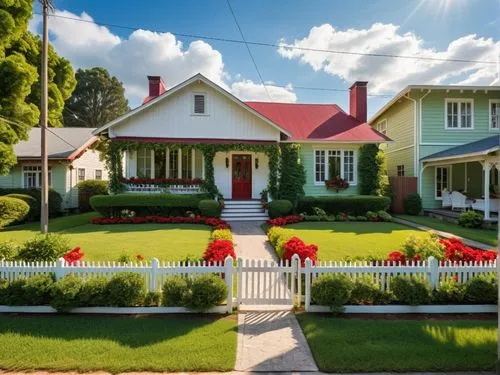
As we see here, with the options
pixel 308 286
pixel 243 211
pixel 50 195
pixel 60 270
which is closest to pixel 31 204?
pixel 50 195

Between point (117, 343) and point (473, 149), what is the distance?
16.8 metres

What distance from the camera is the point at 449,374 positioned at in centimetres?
366

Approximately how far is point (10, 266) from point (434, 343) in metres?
6.79

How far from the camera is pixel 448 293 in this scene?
5438 mm

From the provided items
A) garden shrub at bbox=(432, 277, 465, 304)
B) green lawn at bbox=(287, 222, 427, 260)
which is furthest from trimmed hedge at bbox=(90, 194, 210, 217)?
garden shrub at bbox=(432, 277, 465, 304)

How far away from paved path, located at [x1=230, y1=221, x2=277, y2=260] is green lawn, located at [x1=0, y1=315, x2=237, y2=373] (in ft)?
12.9

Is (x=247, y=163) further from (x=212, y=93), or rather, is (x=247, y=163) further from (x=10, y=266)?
(x=10, y=266)

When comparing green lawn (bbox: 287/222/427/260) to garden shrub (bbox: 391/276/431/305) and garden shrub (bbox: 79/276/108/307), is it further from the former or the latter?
garden shrub (bbox: 79/276/108/307)

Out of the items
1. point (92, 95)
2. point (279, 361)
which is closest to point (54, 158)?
point (279, 361)

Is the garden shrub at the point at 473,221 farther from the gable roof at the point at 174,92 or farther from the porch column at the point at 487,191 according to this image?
the gable roof at the point at 174,92

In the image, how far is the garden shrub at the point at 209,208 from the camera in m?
14.4

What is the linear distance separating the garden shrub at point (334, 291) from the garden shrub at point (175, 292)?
2.18m

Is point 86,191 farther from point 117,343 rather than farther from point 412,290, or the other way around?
point 412,290

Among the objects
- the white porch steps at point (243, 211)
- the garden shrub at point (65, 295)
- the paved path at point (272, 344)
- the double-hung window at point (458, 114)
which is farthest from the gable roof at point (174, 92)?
the paved path at point (272, 344)
